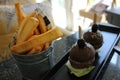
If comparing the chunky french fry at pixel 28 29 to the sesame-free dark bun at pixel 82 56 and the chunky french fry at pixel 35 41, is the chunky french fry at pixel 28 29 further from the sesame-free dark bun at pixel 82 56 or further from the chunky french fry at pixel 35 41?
the sesame-free dark bun at pixel 82 56

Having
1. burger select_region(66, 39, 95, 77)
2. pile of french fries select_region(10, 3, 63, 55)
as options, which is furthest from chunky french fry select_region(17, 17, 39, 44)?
burger select_region(66, 39, 95, 77)


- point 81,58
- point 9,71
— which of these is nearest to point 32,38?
point 81,58

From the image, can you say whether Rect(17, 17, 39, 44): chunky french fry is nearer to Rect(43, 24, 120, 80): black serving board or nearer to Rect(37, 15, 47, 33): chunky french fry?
Rect(37, 15, 47, 33): chunky french fry

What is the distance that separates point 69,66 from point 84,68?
6cm

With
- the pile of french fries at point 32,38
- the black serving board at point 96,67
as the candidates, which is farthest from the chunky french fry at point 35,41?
the black serving board at point 96,67

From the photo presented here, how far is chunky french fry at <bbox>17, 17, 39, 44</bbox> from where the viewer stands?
56 centimetres

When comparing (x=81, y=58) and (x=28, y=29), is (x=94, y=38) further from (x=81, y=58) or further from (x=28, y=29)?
(x=28, y=29)

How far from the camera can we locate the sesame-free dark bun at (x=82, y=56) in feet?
1.85

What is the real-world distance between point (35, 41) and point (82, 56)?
0.54ft

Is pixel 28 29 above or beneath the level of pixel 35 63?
above

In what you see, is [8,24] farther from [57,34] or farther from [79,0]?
[79,0]

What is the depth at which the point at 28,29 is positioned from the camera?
1.87 ft

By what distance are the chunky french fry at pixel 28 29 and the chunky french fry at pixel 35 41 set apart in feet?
0.09

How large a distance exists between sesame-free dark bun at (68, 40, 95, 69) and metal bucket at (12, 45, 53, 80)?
0.09 meters
